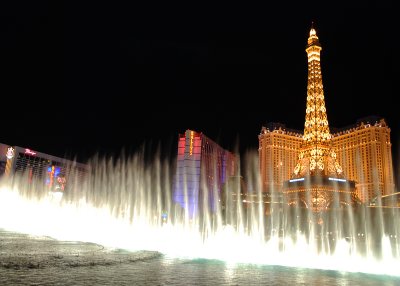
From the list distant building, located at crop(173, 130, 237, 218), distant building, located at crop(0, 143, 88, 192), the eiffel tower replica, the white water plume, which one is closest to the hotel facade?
the eiffel tower replica

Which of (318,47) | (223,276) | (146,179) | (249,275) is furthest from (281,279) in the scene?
(318,47)

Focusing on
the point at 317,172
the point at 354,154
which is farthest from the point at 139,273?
the point at 354,154

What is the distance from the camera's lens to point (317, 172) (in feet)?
239

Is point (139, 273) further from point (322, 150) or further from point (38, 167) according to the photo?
point (38, 167)

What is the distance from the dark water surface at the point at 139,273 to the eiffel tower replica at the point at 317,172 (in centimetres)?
6328

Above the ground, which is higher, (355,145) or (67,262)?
(355,145)

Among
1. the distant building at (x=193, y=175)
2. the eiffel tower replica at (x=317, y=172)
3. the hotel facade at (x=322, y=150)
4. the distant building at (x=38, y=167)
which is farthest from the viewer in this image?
the distant building at (x=38, y=167)

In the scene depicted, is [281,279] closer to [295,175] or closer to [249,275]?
[249,275]

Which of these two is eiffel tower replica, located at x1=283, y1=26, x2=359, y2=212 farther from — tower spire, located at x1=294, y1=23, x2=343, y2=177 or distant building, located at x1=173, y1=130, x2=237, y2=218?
distant building, located at x1=173, y1=130, x2=237, y2=218

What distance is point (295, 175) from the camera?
2992 inches

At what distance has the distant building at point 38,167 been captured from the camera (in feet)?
251

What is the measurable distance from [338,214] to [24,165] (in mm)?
69979

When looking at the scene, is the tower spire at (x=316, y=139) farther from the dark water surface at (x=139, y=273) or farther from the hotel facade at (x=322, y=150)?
the dark water surface at (x=139, y=273)

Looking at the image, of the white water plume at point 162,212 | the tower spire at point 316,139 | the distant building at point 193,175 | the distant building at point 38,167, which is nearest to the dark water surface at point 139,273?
the white water plume at point 162,212
